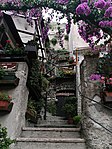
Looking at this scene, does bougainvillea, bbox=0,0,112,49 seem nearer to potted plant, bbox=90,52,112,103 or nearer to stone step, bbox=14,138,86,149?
potted plant, bbox=90,52,112,103

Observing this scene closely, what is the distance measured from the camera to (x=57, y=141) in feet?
8.77

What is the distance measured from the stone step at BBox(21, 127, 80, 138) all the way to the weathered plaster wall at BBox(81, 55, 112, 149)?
0.33 meters

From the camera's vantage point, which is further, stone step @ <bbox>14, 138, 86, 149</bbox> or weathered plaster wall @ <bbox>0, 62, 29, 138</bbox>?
weathered plaster wall @ <bbox>0, 62, 29, 138</bbox>

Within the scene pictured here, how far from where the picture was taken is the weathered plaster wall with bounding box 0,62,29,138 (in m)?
2.97

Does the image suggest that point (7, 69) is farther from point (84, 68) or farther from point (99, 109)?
point (99, 109)

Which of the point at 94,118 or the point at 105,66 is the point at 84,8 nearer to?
the point at 105,66

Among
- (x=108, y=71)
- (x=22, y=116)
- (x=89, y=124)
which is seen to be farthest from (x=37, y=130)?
(x=108, y=71)

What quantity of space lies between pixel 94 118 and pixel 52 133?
0.84 m

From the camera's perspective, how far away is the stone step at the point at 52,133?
300 cm

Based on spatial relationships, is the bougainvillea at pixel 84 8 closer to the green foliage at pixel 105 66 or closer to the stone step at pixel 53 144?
the green foliage at pixel 105 66

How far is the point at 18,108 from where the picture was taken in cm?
317

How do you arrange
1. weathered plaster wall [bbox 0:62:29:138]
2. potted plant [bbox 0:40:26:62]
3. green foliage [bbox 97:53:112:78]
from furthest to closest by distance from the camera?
potted plant [bbox 0:40:26:62]
weathered plaster wall [bbox 0:62:29:138]
green foliage [bbox 97:53:112:78]

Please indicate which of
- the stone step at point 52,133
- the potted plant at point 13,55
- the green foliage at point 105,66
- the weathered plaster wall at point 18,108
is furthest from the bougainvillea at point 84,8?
the stone step at point 52,133

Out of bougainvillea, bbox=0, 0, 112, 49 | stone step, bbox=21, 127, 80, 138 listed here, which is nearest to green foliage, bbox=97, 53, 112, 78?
bougainvillea, bbox=0, 0, 112, 49
